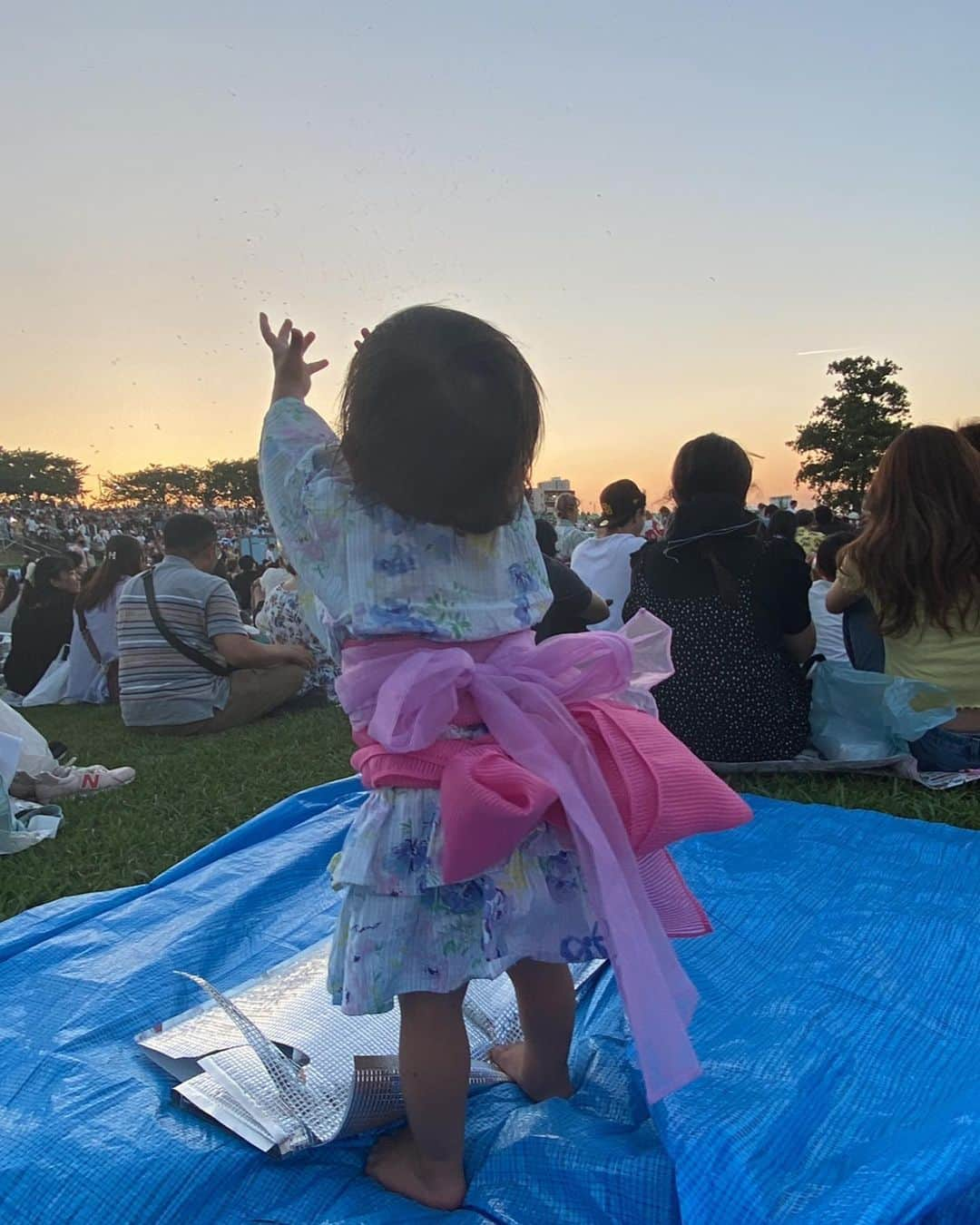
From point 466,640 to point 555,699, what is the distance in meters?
0.15

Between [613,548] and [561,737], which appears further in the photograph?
[613,548]

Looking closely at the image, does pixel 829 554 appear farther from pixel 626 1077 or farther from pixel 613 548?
pixel 626 1077

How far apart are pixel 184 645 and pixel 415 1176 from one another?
12.2 feet

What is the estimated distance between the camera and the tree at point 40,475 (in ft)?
158

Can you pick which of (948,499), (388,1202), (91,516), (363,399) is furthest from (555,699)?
(91,516)

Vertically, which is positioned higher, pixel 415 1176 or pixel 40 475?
pixel 40 475

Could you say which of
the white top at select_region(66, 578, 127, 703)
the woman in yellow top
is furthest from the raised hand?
the white top at select_region(66, 578, 127, 703)

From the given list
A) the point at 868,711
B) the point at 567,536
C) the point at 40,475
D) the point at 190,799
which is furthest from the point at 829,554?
the point at 40,475

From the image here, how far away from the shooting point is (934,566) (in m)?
2.88

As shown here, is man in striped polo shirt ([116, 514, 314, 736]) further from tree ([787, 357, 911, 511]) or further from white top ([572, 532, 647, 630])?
tree ([787, 357, 911, 511])

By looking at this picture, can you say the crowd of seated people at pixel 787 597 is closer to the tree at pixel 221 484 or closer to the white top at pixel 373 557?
the white top at pixel 373 557

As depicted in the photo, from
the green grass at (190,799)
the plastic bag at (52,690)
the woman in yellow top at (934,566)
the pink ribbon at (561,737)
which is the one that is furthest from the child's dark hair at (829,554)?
the plastic bag at (52,690)

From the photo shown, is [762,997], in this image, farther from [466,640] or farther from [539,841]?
[466,640]

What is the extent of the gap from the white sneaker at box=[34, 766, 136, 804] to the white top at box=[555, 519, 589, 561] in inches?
196
